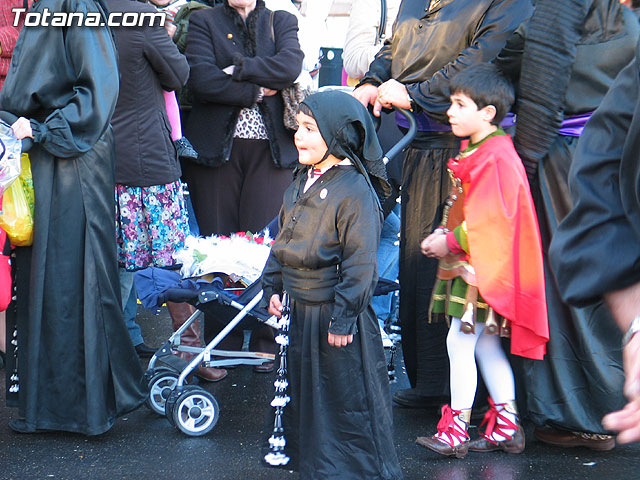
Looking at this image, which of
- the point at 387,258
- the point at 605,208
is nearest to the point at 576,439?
the point at 387,258

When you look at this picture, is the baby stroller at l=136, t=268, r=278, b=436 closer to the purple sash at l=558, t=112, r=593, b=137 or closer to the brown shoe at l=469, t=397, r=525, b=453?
the brown shoe at l=469, t=397, r=525, b=453

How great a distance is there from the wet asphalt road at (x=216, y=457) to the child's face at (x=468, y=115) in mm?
1472

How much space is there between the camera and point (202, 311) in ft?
13.5

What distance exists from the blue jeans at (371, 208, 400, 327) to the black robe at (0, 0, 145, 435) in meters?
2.06

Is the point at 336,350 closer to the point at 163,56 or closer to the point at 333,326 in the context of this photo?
the point at 333,326

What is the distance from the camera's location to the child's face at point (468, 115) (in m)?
3.66

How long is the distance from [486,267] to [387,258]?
2190 millimetres

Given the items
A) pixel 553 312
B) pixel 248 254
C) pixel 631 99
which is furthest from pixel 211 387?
pixel 631 99

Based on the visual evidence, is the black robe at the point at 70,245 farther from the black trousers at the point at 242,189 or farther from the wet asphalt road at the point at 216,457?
the black trousers at the point at 242,189

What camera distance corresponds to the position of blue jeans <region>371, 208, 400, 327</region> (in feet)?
18.3

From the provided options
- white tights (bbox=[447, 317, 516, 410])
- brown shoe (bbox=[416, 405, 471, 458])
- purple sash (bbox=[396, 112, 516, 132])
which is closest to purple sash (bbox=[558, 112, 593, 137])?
purple sash (bbox=[396, 112, 516, 132])

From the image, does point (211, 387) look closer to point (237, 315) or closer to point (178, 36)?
point (237, 315)

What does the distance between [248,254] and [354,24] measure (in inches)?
80.4

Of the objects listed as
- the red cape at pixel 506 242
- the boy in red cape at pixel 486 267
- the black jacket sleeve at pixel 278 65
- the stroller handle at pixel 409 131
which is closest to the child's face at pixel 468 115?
the boy in red cape at pixel 486 267
